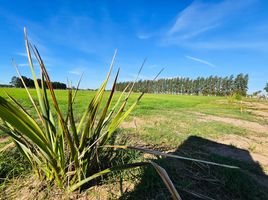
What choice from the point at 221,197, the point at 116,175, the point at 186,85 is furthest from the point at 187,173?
the point at 186,85

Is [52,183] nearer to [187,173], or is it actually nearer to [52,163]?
[52,163]

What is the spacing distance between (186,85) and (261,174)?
85.5 metres

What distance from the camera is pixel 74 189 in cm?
116

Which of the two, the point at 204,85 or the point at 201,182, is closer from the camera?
the point at 201,182

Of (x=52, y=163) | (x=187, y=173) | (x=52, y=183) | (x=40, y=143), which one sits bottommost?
(x=187, y=173)

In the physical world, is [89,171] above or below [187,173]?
above

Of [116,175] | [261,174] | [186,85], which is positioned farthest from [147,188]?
[186,85]

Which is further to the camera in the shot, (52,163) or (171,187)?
(52,163)

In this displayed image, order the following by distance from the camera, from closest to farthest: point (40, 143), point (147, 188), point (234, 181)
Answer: point (40, 143) < point (147, 188) < point (234, 181)

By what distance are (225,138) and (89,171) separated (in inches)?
140

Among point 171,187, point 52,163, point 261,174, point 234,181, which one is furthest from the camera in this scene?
point 261,174

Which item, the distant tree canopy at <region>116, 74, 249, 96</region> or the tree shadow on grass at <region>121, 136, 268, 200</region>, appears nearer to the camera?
the tree shadow on grass at <region>121, 136, 268, 200</region>

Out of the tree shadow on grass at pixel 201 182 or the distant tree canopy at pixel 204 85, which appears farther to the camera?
the distant tree canopy at pixel 204 85

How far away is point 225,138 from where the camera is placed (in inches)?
151
